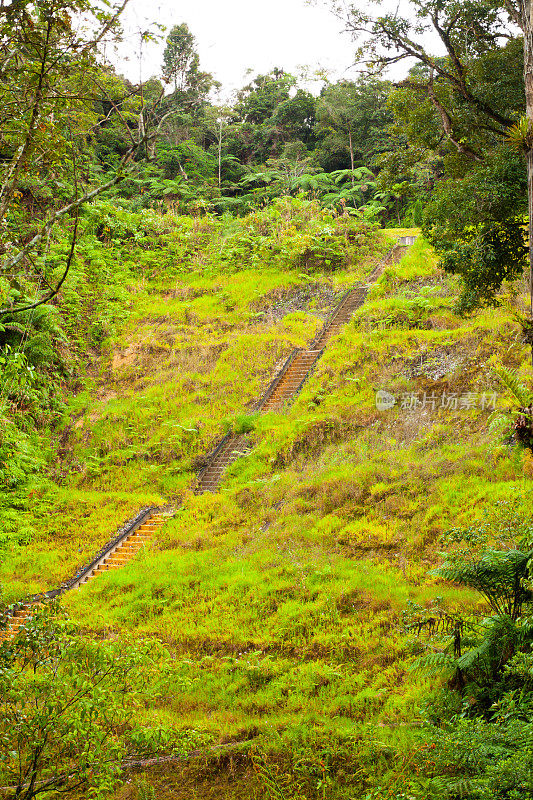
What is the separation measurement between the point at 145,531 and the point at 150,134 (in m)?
9.65

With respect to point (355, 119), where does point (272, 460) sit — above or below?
below

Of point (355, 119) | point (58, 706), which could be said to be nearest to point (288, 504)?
point (58, 706)

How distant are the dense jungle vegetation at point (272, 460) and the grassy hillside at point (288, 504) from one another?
0.18 ft

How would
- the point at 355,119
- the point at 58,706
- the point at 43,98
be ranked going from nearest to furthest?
the point at 58,706 → the point at 43,98 → the point at 355,119

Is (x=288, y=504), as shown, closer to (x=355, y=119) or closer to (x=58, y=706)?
(x=58, y=706)

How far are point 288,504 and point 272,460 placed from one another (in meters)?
2.47

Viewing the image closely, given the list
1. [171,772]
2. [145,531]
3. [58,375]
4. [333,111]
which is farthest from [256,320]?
[333,111]

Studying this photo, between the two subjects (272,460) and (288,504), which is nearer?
(288,504)

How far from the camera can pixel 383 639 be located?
6.84 meters

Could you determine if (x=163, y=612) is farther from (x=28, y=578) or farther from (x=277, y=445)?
Answer: (x=277, y=445)

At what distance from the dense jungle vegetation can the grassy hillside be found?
0.06 metres

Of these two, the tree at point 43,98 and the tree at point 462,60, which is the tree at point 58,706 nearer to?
the tree at point 43,98

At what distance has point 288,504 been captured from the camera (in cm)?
1132

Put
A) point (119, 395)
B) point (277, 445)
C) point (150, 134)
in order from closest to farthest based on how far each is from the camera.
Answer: point (150, 134) → point (277, 445) → point (119, 395)
